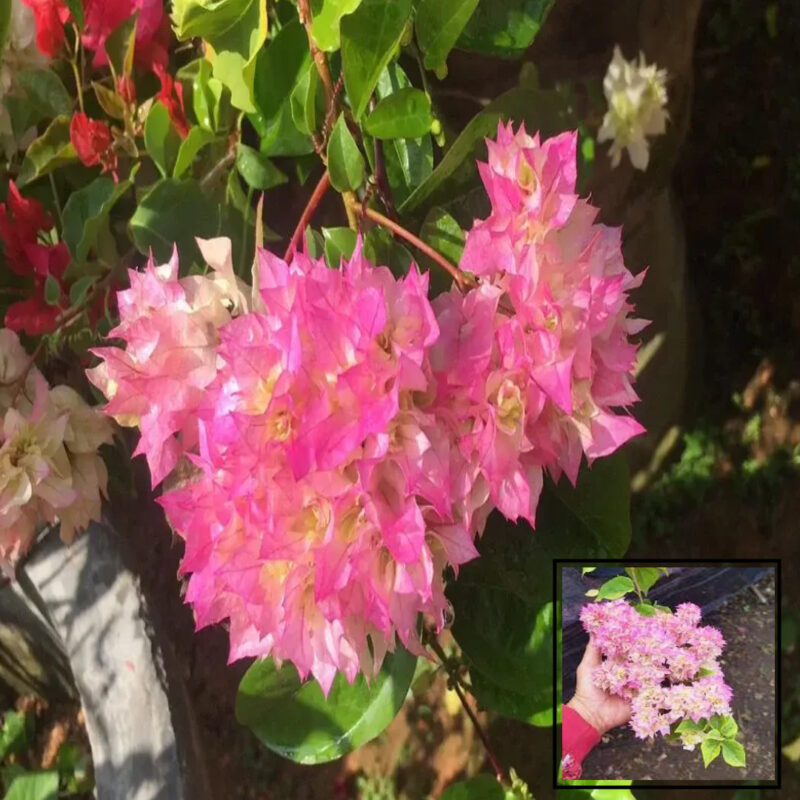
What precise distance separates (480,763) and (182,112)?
92cm

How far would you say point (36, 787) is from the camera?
40.0 inches

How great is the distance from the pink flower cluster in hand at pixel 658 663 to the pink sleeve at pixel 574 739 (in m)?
0.03

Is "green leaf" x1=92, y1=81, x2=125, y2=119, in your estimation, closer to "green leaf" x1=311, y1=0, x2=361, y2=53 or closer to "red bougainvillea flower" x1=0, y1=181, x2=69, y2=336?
"red bougainvillea flower" x1=0, y1=181, x2=69, y2=336

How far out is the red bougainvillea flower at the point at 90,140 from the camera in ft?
1.98

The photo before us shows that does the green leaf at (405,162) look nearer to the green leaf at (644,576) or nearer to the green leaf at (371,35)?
the green leaf at (371,35)

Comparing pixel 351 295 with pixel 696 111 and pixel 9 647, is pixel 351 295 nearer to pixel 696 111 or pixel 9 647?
pixel 9 647

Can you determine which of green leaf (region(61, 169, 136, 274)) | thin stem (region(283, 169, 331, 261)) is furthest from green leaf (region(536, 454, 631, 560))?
green leaf (region(61, 169, 136, 274))

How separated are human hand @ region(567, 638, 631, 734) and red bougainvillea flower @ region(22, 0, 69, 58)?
0.55 m

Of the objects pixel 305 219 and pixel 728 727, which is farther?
pixel 728 727

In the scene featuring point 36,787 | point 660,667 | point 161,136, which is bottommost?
point 36,787

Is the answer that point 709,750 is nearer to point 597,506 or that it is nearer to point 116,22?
point 597,506

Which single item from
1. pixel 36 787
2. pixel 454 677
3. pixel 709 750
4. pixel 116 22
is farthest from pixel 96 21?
pixel 36 787

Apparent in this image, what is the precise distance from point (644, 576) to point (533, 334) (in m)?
0.24

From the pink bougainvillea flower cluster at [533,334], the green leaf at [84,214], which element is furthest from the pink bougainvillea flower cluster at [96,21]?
the pink bougainvillea flower cluster at [533,334]
